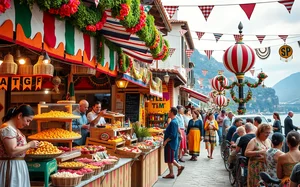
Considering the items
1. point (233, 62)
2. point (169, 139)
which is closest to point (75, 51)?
point (169, 139)

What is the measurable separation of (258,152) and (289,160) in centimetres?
177

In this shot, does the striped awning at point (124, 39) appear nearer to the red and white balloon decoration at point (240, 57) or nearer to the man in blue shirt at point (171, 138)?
the man in blue shirt at point (171, 138)

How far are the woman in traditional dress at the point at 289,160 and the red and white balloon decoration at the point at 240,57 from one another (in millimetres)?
12252

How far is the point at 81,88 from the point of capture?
549 inches

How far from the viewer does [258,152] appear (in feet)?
21.8

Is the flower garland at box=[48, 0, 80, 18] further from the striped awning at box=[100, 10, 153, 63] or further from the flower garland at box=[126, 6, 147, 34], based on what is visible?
the flower garland at box=[126, 6, 147, 34]

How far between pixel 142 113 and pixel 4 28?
466 inches

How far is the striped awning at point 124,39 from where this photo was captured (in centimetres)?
735

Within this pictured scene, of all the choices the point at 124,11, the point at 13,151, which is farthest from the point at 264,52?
the point at 13,151

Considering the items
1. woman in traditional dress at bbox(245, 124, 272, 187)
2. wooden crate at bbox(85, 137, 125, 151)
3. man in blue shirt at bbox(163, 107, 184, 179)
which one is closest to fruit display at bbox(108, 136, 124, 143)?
wooden crate at bbox(85, 137, 125, 151)

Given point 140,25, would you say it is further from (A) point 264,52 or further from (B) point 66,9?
(A) point 264,52

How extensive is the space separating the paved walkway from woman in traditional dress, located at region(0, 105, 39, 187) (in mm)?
6057

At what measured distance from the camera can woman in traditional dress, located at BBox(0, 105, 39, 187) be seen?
4.01 m

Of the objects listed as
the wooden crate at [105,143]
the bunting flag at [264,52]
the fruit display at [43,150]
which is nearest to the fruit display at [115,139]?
the wooden crate at [105,143]
